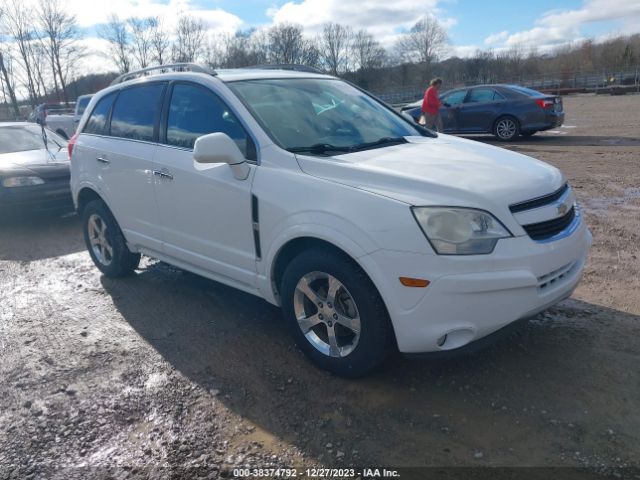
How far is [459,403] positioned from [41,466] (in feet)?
7.39

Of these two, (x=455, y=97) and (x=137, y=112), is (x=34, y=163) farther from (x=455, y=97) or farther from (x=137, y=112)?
(x=455, y=97)

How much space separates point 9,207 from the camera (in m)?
7.79

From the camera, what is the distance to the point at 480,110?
1472 cm

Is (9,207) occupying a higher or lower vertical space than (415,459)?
higher

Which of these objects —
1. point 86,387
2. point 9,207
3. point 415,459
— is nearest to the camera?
point 415,459

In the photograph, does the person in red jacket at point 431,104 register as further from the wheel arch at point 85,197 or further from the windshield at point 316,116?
the wheel arch at point 85,197

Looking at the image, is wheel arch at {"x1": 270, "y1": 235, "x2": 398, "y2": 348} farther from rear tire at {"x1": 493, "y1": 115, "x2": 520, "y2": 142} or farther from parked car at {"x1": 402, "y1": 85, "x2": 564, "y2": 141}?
rear tire at {"x1": 493, "y1": 115, "x2": 520, "y2": 142}

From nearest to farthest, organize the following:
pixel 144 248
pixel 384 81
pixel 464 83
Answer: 1. pixel 144 248
2. pixel 464 83
3. pixel 384 81

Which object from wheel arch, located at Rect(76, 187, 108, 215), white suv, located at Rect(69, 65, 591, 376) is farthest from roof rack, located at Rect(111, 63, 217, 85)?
wheel arch, located at Rect(76, 187, 108, 215)

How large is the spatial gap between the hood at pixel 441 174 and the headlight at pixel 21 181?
5912mm

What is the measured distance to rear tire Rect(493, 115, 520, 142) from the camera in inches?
563

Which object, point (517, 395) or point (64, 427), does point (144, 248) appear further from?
point (517, 395)

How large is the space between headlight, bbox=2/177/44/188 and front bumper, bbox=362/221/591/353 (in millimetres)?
6605

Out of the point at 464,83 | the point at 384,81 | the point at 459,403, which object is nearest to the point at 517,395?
the point at 459,403
